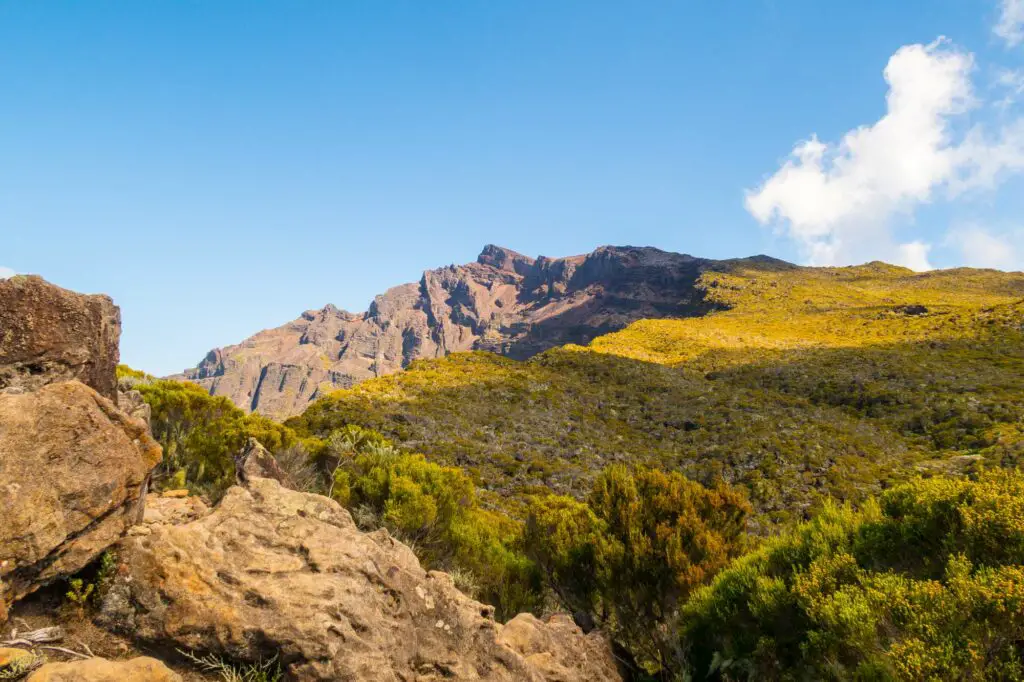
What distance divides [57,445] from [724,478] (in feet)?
123

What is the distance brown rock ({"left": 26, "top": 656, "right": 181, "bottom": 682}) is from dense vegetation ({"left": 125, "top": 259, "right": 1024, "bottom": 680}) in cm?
938

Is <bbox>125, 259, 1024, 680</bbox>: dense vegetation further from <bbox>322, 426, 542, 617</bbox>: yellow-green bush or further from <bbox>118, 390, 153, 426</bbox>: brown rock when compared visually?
<bbox>118, 390, 153, 426</bbox>: brown rock

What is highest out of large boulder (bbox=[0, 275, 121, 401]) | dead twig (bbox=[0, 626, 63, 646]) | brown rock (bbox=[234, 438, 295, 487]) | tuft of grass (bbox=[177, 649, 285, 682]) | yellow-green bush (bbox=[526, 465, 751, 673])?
large boulder (bbox=[0, 275, 121, 401])

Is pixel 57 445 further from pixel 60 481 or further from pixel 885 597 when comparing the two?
pixel 885 597

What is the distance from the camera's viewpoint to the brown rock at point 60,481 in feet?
19.6

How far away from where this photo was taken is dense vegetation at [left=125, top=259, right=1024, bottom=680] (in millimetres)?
8633

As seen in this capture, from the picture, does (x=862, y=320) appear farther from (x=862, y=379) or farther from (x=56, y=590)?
(x=56, y=590)

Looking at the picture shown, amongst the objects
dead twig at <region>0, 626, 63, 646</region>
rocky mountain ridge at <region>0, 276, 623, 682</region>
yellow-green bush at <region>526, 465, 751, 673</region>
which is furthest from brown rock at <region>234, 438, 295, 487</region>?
yellow-green bush at <region>526, 465, 751, 673</region>

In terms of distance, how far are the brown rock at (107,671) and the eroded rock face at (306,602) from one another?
0.62 meters

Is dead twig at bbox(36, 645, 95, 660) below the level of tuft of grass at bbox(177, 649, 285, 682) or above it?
above

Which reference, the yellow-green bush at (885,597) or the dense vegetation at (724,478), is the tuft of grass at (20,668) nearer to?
→ the dense vegetation at (724,478)

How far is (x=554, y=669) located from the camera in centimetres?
1019

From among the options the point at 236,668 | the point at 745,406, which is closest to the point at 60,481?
the point at 236,668

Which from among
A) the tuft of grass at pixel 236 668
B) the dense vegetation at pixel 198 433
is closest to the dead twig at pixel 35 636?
the tuft of grass at pixel 236 668
